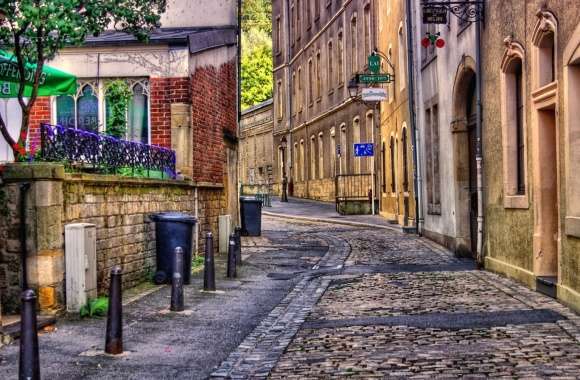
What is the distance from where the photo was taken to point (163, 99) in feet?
51.0

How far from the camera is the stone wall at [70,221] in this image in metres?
8.98

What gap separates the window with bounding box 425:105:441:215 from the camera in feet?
65.0

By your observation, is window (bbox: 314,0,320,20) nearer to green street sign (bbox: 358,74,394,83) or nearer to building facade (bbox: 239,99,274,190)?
building facade (bbox: 239,99,274,190)

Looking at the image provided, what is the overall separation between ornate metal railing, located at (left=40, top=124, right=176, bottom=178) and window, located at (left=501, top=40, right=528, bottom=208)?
5364 mm

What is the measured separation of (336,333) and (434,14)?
326 inches

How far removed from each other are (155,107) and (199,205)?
204 centimetres

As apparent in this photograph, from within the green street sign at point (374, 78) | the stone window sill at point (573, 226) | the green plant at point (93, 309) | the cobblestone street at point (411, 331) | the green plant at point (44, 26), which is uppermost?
the green street sign at point (374, 78)

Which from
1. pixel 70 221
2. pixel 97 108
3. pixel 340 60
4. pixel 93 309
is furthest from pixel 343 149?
pixel 93 309

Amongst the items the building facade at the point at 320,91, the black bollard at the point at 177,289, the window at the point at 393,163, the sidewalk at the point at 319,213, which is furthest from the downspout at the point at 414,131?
the black bollard at the point at 177,289

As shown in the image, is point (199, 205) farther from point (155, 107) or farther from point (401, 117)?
point (401, 117)

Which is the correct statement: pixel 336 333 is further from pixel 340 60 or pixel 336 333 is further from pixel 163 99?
pixel 340 60

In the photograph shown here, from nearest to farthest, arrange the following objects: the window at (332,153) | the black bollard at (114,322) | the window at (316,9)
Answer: the black bollard at (114,322)
the window at (332,153)
the window at (316,9)

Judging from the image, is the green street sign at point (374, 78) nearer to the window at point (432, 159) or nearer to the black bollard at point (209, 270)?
the window at point (432, 159)

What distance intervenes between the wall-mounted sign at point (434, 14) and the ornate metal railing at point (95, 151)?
5.17 m
